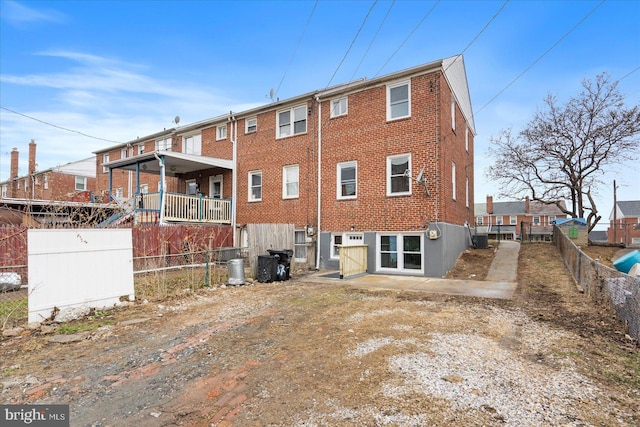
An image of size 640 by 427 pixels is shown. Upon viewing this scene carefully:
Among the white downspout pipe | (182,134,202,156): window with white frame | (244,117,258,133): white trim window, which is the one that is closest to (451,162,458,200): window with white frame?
(244,117,258,133): white trim window

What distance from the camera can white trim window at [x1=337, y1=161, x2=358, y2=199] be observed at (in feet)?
45.9

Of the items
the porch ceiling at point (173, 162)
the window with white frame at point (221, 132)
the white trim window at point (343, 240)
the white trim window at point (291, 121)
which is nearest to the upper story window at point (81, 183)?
the porch ceiling at point (173, 162)

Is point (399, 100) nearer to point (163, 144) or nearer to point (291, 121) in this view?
point (291, 121)

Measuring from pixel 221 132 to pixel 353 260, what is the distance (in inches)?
452

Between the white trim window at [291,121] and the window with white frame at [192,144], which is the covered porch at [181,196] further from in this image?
the white trim window at [291,121]

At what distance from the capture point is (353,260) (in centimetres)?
1234

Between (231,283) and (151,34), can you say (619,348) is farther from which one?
(151,34)

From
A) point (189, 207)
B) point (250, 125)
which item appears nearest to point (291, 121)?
point (250, 125)

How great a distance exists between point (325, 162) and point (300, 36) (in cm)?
507

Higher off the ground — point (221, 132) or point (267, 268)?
point (221, 132)

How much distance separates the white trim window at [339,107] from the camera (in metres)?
14.5

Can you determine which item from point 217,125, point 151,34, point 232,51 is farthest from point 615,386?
point 217,125

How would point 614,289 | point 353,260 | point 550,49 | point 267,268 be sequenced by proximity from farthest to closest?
point 353,260 < point 267,268 < point 550,49 < point 614,289

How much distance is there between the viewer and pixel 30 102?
15.1m
